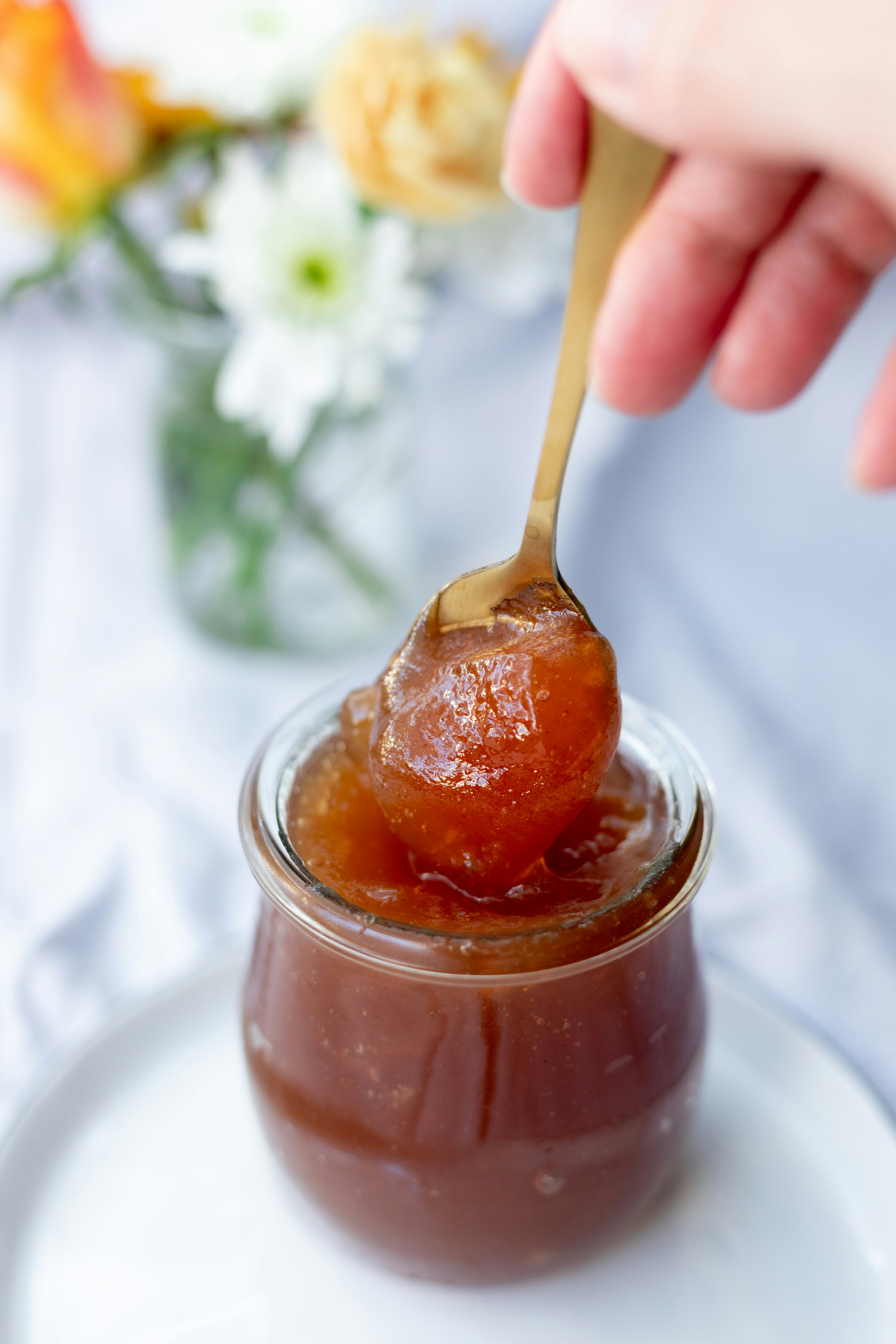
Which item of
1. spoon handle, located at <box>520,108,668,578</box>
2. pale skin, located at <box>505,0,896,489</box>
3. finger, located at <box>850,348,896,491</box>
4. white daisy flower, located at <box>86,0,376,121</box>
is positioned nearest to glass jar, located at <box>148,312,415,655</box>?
white daisy flower, located at <box>86,0,376,121</box>

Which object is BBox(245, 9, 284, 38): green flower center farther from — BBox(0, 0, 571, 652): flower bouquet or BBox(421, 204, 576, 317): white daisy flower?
BBox(421, 204, 576, 317): white daisy flower

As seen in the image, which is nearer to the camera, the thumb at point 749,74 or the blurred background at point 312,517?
the thumb at point 749,74

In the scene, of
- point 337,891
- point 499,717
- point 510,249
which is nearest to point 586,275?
point 499,717

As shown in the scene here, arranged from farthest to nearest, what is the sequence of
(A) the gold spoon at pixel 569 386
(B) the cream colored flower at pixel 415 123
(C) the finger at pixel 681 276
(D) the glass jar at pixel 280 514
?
(D) the glass jar at pixel 280 514 < (B) the cream colored flower at pixel 415 123 < (C) the finger at pixel 681 276 < (A) the gold spoon at pixel 569 386

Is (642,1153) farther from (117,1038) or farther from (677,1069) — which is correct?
(117,1038)

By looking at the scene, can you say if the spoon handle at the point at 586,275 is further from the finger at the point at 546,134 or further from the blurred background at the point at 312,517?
the blurred background at the point at 312,517

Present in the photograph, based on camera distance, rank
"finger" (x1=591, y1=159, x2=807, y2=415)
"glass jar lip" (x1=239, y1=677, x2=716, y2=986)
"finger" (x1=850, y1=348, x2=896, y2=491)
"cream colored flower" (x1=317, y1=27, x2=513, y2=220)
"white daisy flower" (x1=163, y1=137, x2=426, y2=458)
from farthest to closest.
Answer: "white daisy flower" (x1=163, y1=137, x2=426, y2=458), "cream colored flower" (x1=317, y1=27, x2=513, y2=220), "finger" (x1=591, y1=159, x2=807, y2=415), "finger" (x1=850, y1=348, x2=896, y2=491), "glass jar lip" (x1=239, y1=677, x2=716, y2=986)

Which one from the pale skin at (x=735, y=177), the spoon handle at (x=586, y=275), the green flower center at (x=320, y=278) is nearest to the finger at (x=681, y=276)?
the pale skin at (x=735, y=177)
